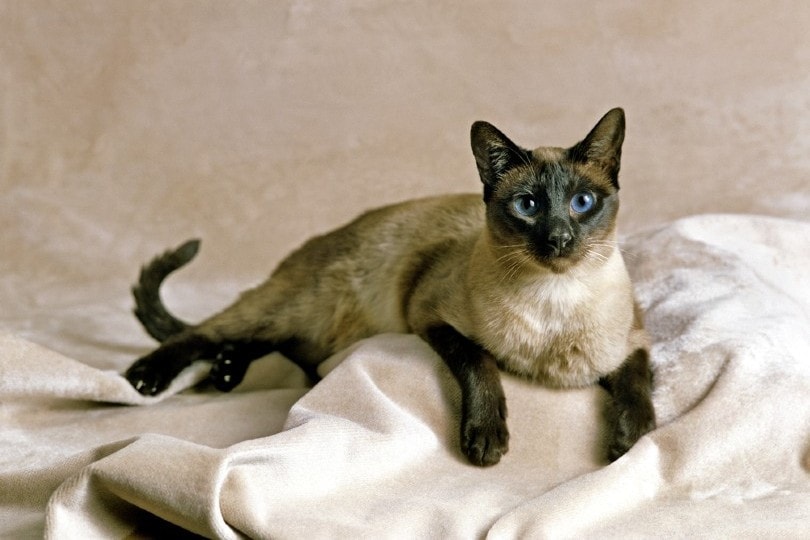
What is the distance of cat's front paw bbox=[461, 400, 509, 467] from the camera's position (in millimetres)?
1874

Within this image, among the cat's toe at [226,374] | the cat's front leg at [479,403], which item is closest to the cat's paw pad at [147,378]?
the cat's toe at [226,374]

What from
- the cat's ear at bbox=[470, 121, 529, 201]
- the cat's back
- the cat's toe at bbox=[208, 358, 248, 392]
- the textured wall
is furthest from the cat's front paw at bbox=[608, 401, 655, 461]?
the textured wall

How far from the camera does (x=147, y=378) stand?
7.72 feet

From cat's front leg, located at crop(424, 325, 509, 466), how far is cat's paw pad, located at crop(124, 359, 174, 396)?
72 centimetres

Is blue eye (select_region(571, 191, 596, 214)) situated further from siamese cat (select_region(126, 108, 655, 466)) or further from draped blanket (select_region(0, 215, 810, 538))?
draped blanket (select_region(0, 215, 810, 538))

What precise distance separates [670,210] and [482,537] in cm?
184

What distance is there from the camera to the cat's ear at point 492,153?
1.97m

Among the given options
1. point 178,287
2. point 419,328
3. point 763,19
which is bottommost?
point 178,287

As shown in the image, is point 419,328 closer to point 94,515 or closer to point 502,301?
point 502,301

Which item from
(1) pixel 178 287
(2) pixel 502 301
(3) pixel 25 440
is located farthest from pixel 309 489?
(1) pixel 178 287

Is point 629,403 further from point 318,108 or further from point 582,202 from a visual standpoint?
point 318,108

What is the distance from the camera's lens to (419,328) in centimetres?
219

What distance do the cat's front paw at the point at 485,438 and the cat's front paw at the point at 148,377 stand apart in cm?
79

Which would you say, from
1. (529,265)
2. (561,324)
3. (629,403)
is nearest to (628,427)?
(629,403)
